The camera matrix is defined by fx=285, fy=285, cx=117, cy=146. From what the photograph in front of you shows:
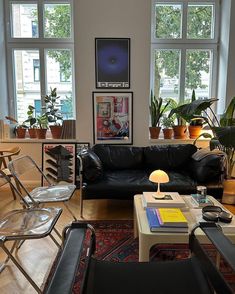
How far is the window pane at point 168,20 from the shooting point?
4324 millimetres

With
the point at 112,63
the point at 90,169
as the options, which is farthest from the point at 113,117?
the point at 90,169

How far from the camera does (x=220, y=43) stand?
430cm

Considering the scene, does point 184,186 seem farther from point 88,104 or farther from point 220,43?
point 220,43

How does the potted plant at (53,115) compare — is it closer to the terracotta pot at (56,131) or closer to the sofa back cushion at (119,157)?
the terracotta pot at (56,131)

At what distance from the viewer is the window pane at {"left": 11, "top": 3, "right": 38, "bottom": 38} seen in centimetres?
430

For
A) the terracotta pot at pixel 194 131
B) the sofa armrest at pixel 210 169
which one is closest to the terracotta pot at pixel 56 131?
the terracotta pot at pixel 194 131

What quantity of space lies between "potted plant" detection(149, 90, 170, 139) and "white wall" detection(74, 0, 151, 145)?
0.12 metres

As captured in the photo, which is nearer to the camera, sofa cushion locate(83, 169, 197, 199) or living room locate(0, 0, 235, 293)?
sofa cushion locate(83, 169, 197, 199)

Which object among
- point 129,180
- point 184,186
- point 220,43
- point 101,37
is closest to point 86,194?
point 129,180

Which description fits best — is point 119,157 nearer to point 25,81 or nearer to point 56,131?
point 56,131

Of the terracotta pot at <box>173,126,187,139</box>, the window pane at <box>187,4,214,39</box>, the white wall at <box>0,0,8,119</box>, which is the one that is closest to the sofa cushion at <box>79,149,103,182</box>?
the terracotta pot at <box>173,126,187,139</box>

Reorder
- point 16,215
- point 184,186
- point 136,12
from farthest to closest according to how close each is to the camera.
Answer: point 136,12
point 184,186
point 16,215

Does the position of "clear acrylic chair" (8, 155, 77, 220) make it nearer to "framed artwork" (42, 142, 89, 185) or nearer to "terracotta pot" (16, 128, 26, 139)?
"framed artwork" (42, 142, 89, 185)

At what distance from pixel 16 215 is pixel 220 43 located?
3.81 meters
